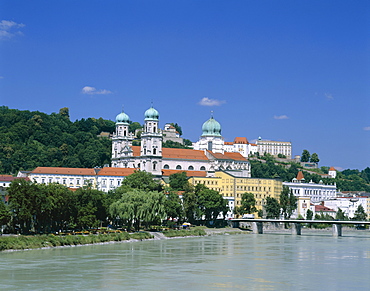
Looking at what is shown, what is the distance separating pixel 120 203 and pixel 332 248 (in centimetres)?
2760

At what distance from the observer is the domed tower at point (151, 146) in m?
143

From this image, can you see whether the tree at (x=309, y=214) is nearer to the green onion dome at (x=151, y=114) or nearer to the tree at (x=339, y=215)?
the tree at (x=339, y=215)

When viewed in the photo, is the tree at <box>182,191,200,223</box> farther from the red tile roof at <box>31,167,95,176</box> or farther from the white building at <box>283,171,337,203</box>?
the white building at <box>283,171,337,203</box>

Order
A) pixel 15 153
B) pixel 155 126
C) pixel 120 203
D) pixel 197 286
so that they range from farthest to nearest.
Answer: pixel 15 153
pixel 155 126
pixel 120 203
pixel 197 286

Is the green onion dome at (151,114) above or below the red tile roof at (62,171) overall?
above

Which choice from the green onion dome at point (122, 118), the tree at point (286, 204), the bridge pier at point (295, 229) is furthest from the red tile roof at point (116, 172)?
the bridge pier at point (295, 229)

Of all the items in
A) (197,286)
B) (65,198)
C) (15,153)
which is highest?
(15,153)

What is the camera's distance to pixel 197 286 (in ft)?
154

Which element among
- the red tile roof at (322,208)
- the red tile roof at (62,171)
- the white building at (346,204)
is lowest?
the red tile roof at (322,208)

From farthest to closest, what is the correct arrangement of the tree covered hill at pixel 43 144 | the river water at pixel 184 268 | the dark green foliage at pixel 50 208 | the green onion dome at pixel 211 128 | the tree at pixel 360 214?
the green onion dome at pixel 211 128 → the tree at pixel 360 214 → the tree covered hill at pixel 43 144 → the dark green foliage at pixel 50 208 → the river water at pixel 184 268

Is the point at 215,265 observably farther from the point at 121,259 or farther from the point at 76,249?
the point at 76,249

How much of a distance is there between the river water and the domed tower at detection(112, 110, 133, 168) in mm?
74150

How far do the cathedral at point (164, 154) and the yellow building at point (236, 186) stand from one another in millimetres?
3092

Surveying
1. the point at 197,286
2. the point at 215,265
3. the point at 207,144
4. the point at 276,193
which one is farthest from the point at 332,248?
the point at 207,144
